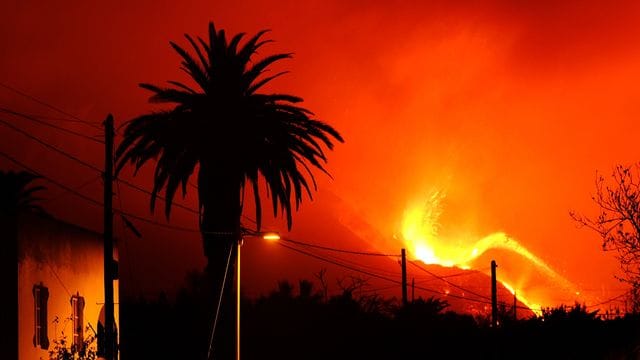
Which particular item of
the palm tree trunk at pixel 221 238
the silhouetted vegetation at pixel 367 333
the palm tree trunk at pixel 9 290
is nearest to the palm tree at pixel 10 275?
the palm tree trunk at pixel 9 290

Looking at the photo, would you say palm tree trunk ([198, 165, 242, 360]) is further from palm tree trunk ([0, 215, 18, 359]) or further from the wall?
palm tree trunk ([0, 215, 18, 359])

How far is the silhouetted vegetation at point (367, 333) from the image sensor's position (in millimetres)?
54156

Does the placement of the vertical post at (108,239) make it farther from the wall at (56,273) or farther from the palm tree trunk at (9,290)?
the palm tree trunk at (9,290)

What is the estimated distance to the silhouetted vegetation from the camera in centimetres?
5416

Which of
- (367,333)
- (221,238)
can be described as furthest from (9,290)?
(367,333)

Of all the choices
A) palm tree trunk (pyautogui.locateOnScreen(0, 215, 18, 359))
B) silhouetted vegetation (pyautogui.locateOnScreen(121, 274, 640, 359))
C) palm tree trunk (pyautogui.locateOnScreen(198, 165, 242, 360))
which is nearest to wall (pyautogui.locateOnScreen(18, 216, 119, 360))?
palm tree trunk (pyautogui.locateOnScreen(0, 215, 18, 359))

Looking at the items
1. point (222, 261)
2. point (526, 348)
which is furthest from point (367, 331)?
point (222, 261)

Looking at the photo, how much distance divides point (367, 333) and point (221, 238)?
16.2 meters

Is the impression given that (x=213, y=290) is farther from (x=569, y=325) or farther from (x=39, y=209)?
(x=569, y=325)

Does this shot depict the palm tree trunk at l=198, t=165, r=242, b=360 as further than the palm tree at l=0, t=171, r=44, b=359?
Yes

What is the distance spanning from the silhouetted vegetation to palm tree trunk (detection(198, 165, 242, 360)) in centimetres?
837

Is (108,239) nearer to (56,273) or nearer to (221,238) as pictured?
(56,273)

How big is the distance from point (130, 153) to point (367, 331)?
1877cm

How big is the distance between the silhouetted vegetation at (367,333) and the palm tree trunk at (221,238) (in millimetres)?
8368
